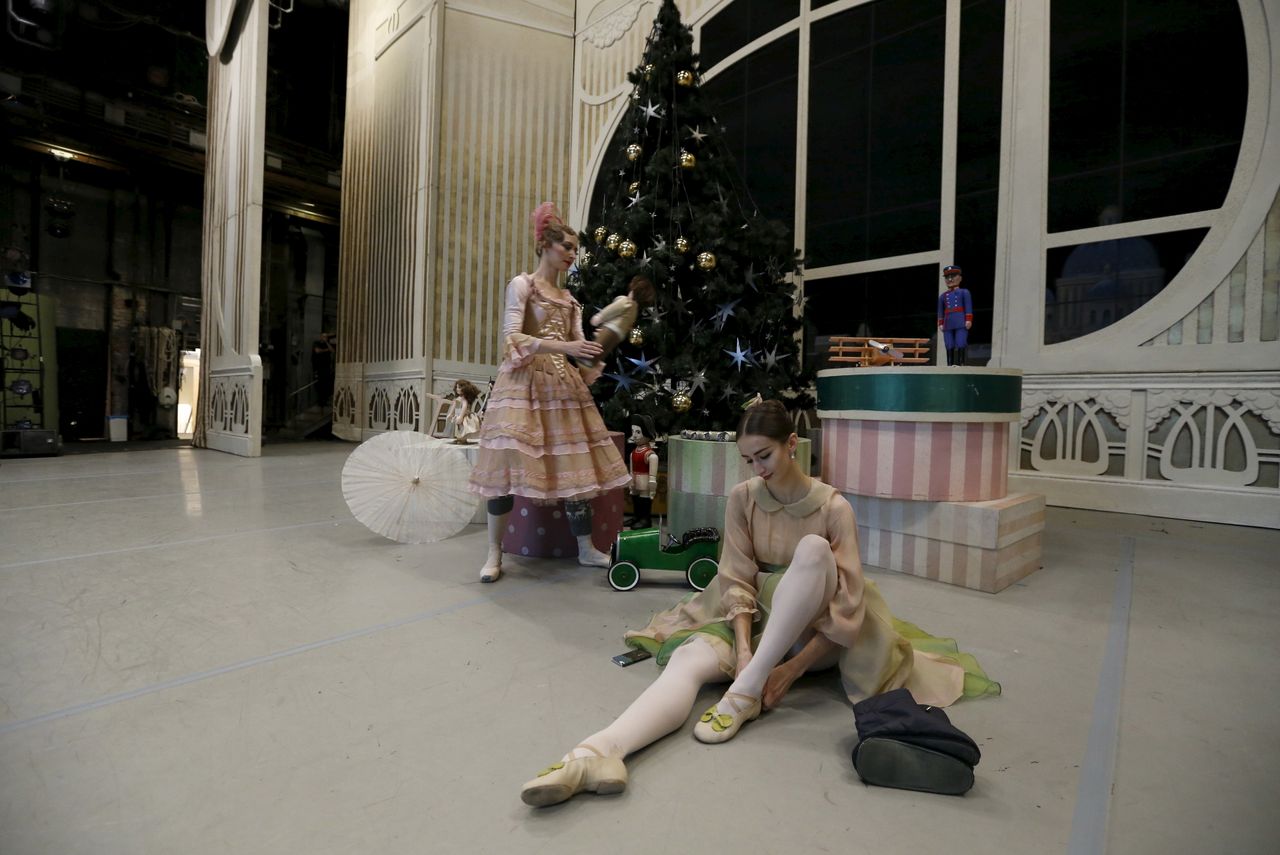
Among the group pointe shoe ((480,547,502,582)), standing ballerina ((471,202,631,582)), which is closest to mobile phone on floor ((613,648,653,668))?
standing ballerina ((471,202,631,582))

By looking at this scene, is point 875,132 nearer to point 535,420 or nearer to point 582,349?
point 582,349

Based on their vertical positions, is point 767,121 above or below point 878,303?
above

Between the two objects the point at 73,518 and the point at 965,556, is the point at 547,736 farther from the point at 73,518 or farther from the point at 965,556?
the point at 73,518

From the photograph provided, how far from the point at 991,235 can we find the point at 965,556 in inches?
143

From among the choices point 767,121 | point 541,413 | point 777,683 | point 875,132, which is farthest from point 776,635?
point 767,121

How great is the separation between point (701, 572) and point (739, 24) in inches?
265

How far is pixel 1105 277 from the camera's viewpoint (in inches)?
188

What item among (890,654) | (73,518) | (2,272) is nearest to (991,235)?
(890,654)

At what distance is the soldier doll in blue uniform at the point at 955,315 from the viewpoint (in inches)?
158

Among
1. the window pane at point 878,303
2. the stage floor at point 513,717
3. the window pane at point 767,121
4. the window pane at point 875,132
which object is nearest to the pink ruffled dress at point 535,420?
the stage floor at point 513,717

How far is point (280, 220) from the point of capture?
1315cm

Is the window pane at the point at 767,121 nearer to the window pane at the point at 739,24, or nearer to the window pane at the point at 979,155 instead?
the window pane at the point at 739,24

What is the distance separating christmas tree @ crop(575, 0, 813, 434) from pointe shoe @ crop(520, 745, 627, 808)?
3.18 meters

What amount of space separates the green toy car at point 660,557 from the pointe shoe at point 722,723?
117cm
